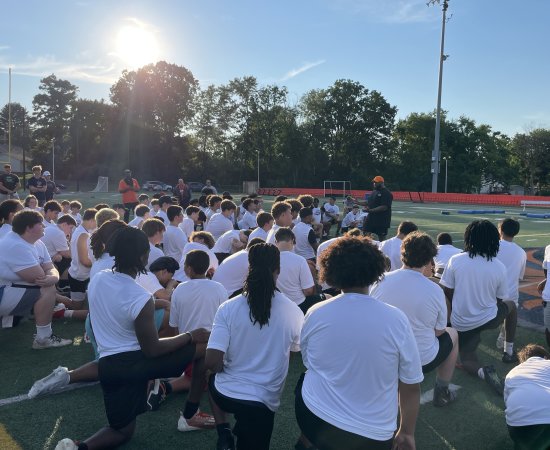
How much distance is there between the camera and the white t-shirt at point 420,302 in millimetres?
3525

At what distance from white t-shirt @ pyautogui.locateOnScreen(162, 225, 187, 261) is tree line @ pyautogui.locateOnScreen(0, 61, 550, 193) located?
53135mm

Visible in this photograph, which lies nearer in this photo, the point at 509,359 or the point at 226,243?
the point at 509,359

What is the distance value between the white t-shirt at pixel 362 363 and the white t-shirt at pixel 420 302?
1161 millimetres

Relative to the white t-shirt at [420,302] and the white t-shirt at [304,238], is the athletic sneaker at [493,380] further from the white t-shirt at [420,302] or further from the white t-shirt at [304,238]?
the white t-shirt at [304,238]

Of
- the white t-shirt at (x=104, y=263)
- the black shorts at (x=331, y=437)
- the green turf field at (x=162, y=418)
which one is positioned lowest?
the green turf field at (x=162, y=418)

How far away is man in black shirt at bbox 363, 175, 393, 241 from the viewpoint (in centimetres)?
1099

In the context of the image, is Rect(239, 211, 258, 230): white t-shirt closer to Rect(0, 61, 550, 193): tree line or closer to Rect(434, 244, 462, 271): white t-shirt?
Rect(434, 244, 462, 271): white t-shirt

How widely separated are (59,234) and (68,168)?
6325 cm

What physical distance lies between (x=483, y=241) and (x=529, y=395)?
210cm

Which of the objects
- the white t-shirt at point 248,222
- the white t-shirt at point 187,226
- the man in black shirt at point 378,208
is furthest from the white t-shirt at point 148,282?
the man in black shirt at point 378,208

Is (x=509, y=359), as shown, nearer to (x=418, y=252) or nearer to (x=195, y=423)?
(x=418, y=252)

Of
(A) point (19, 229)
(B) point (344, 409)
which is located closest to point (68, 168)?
(A) point (19, 229)

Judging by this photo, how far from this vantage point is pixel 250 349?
9.57 feet

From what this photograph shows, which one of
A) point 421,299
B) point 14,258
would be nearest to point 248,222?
point 14,258
